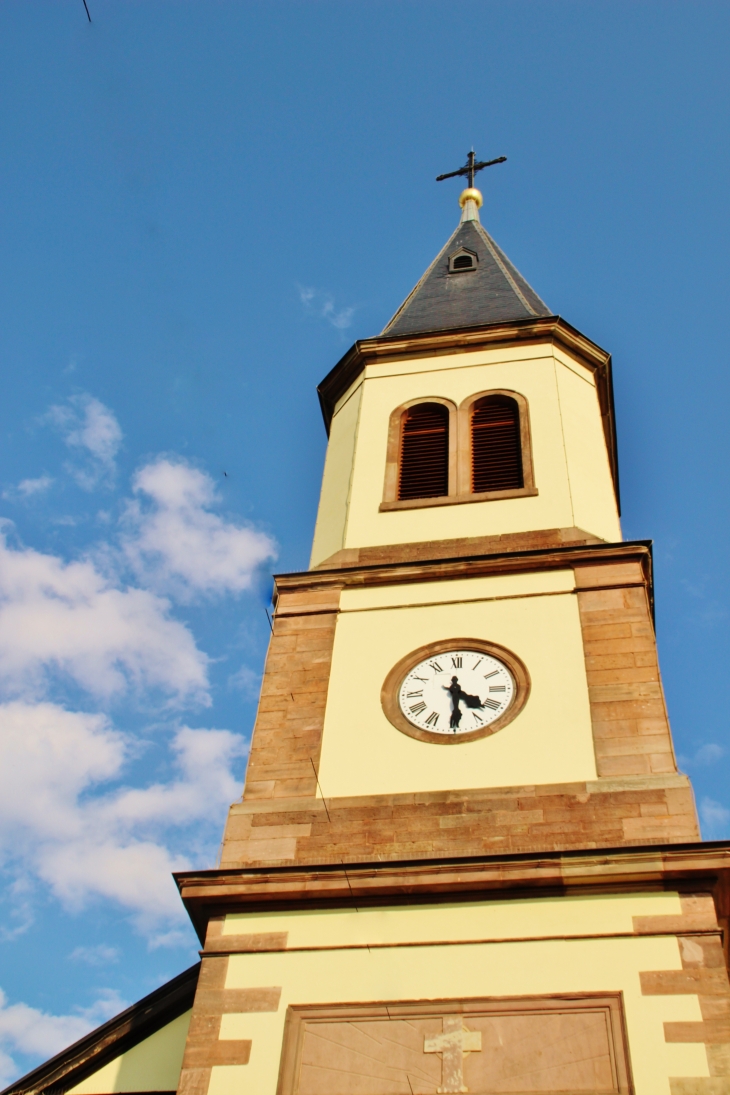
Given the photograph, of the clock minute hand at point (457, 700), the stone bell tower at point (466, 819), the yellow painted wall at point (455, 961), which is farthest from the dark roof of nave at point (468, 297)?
the yellow painted wall at point (455, 961)

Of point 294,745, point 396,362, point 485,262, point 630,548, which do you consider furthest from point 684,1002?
point 485,262

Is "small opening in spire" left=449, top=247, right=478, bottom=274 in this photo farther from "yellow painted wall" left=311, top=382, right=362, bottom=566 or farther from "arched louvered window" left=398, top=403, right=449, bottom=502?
"arched louvered window" left=398, top=403, right=449, bottom=502

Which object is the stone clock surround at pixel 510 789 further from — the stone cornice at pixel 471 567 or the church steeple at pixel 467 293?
the church steeple at pixel 467 293

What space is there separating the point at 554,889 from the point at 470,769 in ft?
6.04

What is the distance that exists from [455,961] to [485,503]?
7.24 metres

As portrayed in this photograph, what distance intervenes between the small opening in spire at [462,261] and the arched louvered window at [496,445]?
22.8 ft

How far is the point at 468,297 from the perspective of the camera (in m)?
23.3

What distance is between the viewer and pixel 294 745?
547 inches

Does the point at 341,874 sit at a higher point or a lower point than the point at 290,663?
lower

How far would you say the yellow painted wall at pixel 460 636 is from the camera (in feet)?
42.9

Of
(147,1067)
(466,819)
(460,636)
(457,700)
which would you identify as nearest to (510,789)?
(466,819)

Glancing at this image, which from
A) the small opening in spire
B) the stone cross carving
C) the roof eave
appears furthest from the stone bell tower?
the small opening in spire

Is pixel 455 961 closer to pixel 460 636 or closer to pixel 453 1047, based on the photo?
pixel 453 1047

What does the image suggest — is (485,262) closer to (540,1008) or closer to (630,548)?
(630,548)
